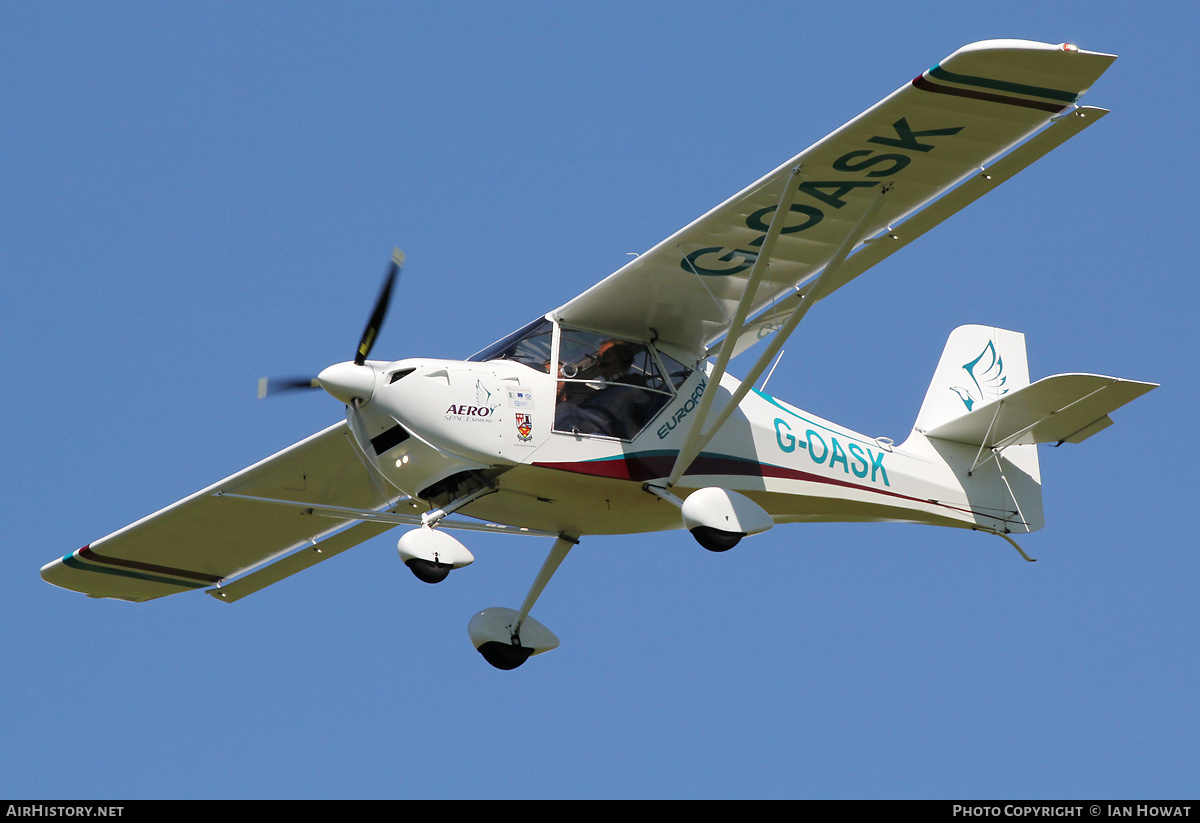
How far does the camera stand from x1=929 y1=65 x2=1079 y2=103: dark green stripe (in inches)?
438

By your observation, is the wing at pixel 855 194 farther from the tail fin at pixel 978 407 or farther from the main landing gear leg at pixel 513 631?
the tail fin at pixel 978 407

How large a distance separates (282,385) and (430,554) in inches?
70.3

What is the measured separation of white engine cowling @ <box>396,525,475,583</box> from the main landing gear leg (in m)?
1.99

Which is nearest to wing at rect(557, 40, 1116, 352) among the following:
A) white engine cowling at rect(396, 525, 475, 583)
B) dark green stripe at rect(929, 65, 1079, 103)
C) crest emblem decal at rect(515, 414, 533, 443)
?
dark green stripe at rect(929, 65, 1079, 103)

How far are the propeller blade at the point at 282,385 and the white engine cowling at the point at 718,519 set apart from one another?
3.09 m

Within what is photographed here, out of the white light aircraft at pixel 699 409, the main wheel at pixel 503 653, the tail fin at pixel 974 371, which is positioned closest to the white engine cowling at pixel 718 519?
the white light aircraft at pixel 699 409

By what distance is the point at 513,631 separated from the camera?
13570 mm

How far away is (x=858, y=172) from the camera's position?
39.2ft

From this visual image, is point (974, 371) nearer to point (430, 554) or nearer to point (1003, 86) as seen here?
point (1003, 86)

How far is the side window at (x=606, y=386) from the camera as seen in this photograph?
39.7 feet

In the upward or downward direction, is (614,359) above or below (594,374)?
above

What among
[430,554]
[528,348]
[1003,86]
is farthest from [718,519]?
[1003,86]

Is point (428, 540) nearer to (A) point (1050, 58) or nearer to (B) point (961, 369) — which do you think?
(A) point (1050, 58)

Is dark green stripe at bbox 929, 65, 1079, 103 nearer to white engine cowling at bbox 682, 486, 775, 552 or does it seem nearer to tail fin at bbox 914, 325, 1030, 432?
white engine cowling at bbox 682, 486, 775, 552
